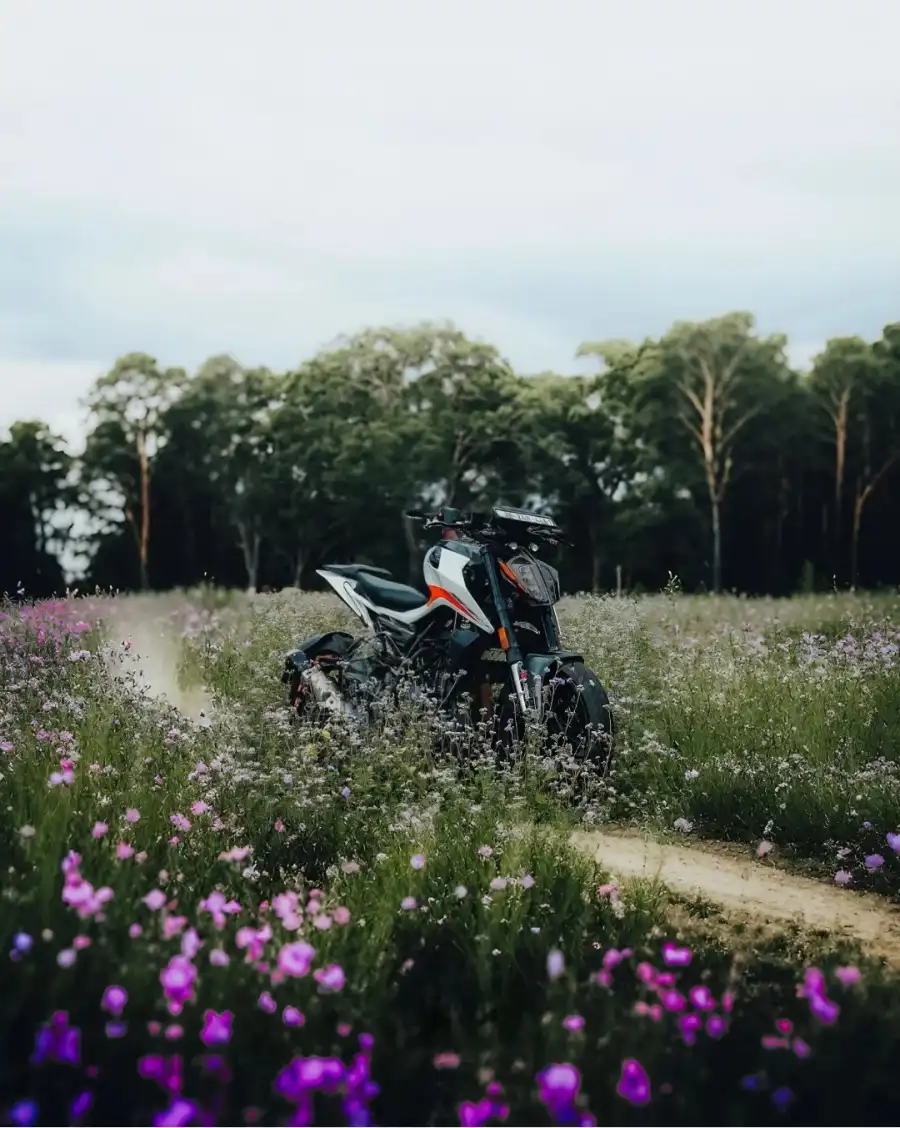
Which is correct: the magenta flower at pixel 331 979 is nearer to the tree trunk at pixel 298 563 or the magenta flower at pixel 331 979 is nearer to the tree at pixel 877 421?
the tree at pixel 877 421

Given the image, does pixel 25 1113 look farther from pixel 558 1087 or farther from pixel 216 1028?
pixel 558 1087

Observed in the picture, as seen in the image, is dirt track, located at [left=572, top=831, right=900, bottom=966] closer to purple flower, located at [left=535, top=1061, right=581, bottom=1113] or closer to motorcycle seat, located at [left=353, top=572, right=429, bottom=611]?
motorcycle seat, located at [left=353, top=572, right=429, bottom=611]

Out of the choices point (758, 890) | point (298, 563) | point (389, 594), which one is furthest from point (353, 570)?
point (298, 563)

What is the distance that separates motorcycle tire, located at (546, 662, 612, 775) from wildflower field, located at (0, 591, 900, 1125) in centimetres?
23

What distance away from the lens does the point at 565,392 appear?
36.5 metres

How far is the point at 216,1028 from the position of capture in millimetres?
2461

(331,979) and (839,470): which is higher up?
(839,470)

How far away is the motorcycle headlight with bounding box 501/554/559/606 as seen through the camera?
6707 millimetres

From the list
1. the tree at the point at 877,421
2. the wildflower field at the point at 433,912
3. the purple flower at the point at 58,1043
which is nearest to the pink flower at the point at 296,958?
the wildflower field at the point at 433,912

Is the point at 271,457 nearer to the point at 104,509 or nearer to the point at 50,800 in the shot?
the point at 104,509

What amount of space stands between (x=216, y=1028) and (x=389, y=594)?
5.41m

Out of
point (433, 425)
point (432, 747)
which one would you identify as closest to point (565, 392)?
point (433, 425)

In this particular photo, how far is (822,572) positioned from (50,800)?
26.0 metres

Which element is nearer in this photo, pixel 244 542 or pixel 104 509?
pixel 104 509
